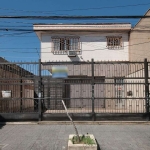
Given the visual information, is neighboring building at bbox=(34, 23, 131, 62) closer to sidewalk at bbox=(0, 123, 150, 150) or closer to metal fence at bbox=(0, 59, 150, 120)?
metal fence at bbox=(0, 59, 150, 120)

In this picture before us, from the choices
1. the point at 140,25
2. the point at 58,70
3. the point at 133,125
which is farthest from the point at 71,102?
the point at 140,25

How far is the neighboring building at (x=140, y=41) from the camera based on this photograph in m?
15.8

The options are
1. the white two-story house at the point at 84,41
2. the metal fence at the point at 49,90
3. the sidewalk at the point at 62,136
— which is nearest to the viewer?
the sidewalk at the point at 62,136

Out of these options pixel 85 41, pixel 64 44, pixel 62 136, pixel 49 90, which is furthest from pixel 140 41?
pixel 62 136

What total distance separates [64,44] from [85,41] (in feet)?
5.98

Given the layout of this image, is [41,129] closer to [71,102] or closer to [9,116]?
[9,116]

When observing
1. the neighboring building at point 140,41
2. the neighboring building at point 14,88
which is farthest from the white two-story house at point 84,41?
the neighboring building at point 14,88

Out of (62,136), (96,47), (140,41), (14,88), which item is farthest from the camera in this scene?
(96,47)

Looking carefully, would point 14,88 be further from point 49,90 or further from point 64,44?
point 64,44

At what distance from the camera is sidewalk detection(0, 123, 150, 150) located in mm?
7117

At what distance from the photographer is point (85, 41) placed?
19.9 meters

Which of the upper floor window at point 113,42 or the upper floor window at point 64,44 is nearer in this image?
the upper floor window at point 64,44

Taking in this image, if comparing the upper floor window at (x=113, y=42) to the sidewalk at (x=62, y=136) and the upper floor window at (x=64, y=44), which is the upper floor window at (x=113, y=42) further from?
the sidewalk at (x=62, y=136)

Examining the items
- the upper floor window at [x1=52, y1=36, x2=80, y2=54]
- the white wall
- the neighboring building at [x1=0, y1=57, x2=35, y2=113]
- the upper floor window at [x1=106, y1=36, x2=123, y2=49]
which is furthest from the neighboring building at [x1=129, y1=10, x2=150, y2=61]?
the neighboring building at [x1=0, y1=57, x2=35, y2=113]
